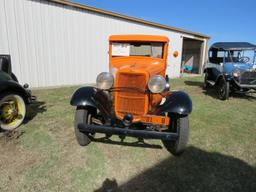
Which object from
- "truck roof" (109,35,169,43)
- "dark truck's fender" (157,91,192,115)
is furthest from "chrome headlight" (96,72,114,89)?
"truck roof" (109,35,169,43)

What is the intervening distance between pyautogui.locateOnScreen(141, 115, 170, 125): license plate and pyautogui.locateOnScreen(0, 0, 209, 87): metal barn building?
6.20 m

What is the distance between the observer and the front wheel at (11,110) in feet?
10.9

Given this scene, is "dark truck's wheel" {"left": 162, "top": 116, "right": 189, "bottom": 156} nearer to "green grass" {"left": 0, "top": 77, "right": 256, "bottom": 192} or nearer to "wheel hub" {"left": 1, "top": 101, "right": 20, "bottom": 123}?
"green grass" {"left": 0, "top": 77, "right": 256, "bottom": 192}

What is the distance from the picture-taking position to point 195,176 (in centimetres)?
231

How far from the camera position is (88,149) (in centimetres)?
287

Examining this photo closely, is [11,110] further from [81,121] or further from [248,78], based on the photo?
[248,78]

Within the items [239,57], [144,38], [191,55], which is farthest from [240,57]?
[191,55]

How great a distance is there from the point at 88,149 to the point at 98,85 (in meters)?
0.99

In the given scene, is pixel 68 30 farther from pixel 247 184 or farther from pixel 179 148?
pixel 247 184

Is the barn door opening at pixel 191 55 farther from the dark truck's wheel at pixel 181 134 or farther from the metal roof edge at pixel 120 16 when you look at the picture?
the dark truck's wheel at pixel 181 134

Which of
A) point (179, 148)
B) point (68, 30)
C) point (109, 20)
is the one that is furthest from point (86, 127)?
point (109, 20)

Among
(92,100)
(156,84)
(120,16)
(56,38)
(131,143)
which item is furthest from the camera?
(120,16)

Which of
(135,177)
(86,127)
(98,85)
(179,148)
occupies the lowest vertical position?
(135,177)

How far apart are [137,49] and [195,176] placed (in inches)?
89.5
